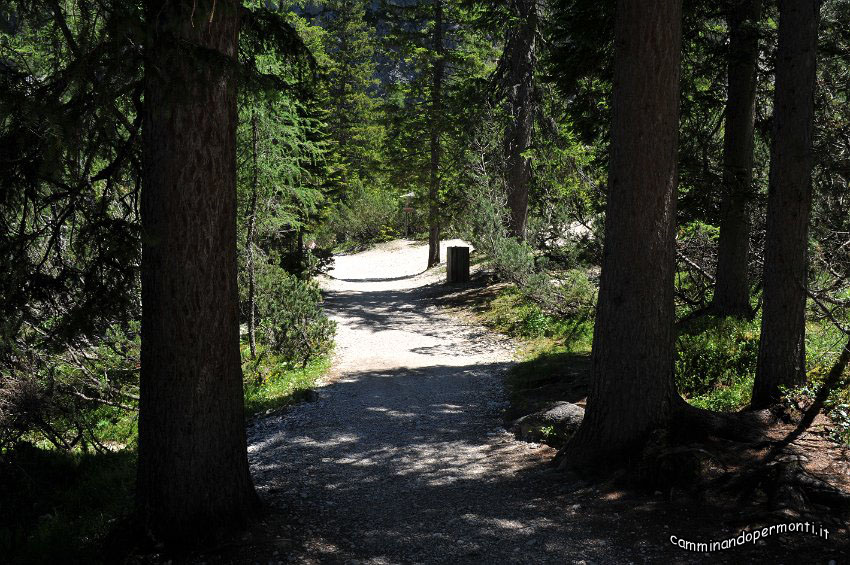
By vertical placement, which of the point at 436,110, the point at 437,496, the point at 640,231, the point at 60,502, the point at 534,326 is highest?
the point at 436,110

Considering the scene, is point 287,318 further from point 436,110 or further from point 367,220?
point 367,220

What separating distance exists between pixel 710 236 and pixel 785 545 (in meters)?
8.46

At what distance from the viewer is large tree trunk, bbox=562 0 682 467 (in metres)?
5.55

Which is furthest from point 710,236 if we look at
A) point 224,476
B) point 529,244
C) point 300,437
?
point 224,476

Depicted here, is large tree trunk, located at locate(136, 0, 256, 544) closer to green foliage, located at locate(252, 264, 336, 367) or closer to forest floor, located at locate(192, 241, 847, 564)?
forest floor, located at locate(192, 241, 847, 564)

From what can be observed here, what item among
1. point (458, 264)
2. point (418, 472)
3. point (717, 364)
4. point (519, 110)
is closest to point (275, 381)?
point (418, 472)

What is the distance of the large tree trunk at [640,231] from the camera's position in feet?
18.2

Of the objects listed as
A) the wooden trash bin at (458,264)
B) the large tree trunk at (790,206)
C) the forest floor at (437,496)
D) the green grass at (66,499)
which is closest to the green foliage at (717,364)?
the large tree trunk at (790,206)

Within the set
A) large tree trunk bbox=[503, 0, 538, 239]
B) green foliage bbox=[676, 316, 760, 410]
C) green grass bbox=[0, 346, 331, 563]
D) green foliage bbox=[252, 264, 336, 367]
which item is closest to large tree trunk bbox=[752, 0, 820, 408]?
green foliage bbox=[676, 316, 760, 410]

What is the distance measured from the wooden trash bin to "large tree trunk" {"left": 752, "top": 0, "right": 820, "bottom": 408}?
14.8m

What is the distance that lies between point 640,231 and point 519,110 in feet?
46.8

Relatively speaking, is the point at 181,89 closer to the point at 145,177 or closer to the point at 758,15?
the point at 145,177

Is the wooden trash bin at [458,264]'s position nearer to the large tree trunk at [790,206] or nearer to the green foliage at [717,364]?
the green foliage at [717,364]

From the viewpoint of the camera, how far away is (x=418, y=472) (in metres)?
6.73
